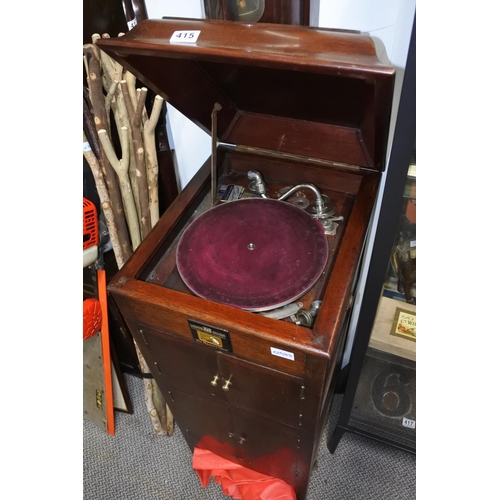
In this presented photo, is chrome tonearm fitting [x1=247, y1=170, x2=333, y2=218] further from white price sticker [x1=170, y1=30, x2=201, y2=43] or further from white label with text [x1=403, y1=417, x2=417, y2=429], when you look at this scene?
white label with text [x1=403, y1=417, x2=417, y2=429]

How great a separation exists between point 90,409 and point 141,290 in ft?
3.88

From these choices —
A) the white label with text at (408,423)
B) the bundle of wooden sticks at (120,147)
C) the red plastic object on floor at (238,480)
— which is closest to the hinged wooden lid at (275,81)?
the bundle of wooden sticks at (120,147)

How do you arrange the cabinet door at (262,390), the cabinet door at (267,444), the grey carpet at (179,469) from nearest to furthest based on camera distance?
the cabinet door at (262,390) < the cabinet door at (267,444) < the grey carpet at (179,469)

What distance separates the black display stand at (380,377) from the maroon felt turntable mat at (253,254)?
17 centimetres

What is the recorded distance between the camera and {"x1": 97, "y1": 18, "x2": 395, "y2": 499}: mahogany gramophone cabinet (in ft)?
2.82

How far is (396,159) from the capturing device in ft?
2.94

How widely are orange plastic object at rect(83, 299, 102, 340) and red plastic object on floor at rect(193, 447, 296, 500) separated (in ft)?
2.05

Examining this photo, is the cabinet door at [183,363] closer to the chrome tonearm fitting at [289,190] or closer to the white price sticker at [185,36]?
the chrome tonearm fitting at [289,190]

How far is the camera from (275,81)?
1.07 metres

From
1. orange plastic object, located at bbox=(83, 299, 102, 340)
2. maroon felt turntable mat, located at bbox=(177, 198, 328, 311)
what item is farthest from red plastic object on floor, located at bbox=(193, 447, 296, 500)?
maroon felt turntable mat, located at bbox=(177, 198, 328, 311)

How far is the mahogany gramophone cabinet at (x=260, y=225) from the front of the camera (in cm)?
86

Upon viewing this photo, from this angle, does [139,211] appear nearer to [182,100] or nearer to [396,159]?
[182,100]

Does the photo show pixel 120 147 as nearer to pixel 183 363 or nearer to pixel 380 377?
pixel 183 363

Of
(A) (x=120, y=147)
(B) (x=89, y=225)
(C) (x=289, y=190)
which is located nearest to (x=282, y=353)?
(C) (x=289, y=190)
